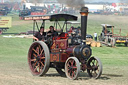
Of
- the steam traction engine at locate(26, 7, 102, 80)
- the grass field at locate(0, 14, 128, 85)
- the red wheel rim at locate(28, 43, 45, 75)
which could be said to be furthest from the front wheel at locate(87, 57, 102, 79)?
the red wheel rim at locate(28, 43, 45, 75)

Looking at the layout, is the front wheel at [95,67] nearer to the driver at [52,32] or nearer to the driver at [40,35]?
the driver at [52,32]

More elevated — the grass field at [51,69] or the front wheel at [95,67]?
the front wheel at [95,67]

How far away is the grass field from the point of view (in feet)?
29.8

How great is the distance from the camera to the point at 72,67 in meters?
9.85

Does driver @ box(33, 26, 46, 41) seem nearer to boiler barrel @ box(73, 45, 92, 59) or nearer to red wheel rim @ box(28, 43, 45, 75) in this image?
red wheel rim @ box(28, 43, 45, 75)

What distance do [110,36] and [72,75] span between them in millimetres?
22422

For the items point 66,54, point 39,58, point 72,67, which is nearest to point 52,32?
point 39,58

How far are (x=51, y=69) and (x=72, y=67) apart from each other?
14.5 ft

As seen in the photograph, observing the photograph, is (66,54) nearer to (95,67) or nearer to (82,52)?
(82,52)

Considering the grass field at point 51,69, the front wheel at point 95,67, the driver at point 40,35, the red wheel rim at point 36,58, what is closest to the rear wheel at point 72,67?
the grass field at point 51,69

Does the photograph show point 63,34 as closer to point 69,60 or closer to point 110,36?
point 69,60

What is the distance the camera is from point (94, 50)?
2492cm

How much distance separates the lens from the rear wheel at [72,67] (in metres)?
9.57

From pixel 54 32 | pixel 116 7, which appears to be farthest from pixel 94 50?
pixel 116 7
